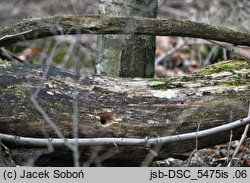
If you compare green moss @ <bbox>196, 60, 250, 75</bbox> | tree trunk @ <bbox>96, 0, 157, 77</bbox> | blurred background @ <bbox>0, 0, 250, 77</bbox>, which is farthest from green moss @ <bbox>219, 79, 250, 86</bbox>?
blurred background @ <bbox>0, 0, 250, 77</bbox>

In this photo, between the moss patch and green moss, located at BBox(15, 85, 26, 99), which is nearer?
green moss, located at BBox(15, 85, 26, 99)

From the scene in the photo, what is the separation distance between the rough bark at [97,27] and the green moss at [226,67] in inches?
10.3

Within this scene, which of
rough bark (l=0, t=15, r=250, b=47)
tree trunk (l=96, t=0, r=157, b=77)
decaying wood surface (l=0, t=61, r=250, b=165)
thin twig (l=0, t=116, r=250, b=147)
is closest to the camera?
thin twig (l=0, t=116, r=250, b=147)

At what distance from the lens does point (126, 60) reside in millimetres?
4938

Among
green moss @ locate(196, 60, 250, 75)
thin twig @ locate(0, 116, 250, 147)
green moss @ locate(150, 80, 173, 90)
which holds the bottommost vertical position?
thin twig @ locate(0, 116, 250, 147)

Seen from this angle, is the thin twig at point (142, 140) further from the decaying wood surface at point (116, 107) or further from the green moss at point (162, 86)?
the green moss at point (162, 86)

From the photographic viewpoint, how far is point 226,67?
4.30 meters

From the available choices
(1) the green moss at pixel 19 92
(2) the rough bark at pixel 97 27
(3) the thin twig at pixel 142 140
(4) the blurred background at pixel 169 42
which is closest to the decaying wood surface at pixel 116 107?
(1) the green moss at pixel 19 92

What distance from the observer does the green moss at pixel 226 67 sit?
4.26 m

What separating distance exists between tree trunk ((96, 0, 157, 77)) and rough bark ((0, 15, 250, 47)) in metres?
0.63

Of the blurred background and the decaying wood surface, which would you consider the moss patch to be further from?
the blurred background

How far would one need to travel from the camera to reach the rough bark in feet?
13.7

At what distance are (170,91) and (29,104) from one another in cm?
102

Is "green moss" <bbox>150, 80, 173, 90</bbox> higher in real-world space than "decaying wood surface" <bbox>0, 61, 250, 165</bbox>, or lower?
higher
